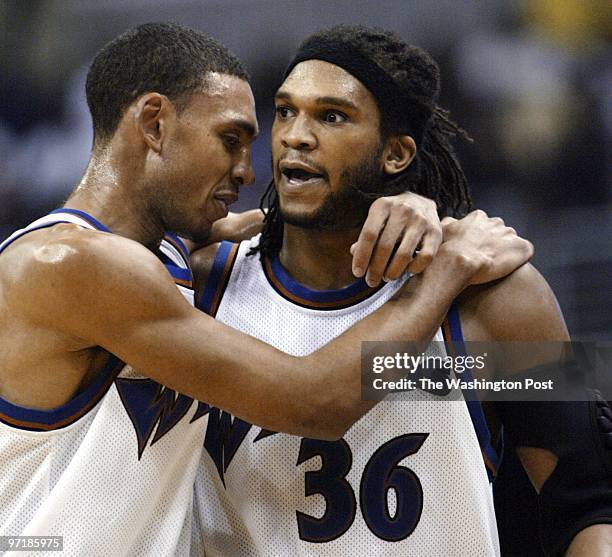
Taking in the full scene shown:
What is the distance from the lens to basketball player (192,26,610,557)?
6.75 feet

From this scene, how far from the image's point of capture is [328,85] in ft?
7.09

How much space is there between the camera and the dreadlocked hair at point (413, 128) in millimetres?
2207

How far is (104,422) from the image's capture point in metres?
1.88

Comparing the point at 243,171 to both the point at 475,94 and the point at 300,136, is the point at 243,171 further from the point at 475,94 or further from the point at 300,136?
the point at 475,94

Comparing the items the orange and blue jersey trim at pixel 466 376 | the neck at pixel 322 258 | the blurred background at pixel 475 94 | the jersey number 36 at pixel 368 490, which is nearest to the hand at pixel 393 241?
the orange and blue jersey trim at pixel 466 376

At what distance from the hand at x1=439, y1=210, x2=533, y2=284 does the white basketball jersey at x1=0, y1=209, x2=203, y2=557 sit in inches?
26.8

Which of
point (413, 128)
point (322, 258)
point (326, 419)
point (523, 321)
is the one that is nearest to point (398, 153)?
point (413, 128)

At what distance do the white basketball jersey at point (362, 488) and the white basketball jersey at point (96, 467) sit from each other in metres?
0.19

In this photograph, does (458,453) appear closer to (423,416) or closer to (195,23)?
(423,416)

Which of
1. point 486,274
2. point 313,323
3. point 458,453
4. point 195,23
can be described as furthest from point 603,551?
point 195,23

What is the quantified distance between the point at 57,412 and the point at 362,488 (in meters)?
0.66

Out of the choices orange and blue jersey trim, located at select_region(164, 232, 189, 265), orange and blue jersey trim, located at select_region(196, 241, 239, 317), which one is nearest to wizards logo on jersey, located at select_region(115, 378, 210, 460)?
orange and blue jersey trim, located at select_region(196, 241, 239, 317)

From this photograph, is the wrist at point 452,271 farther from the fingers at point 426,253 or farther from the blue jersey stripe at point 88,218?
the blue jersey stripe at point 88,218

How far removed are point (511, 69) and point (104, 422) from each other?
3.23 metres
